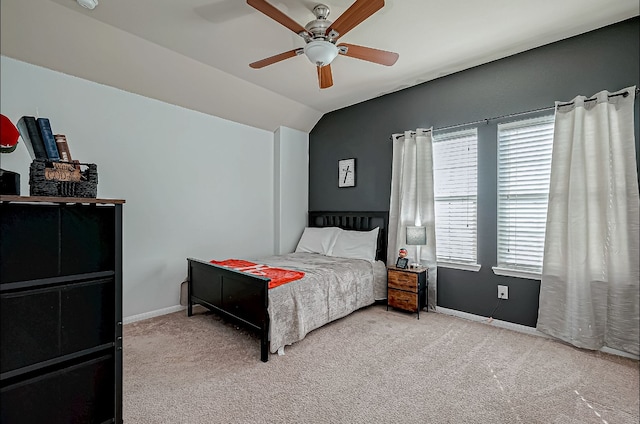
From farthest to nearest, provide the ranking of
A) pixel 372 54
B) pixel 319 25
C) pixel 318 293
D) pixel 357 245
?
pixel 357 245 → pixel 318 293 → pixel 372 54 → pixel 319 25

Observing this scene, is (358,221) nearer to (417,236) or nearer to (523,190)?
(417,236)

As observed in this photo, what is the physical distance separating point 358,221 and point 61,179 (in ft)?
12.0

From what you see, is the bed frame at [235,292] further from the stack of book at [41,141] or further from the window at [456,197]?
the stack of book at [41,141]

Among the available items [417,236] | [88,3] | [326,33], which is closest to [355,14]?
[326,33]

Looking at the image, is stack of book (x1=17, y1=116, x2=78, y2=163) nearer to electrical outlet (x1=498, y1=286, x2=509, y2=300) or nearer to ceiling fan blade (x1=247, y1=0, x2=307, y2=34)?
ceiling fan blade (x1=247, y1=0, x2=307, y2=34)

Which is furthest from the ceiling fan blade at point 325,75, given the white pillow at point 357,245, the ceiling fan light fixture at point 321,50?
the white pillow at point 357,245

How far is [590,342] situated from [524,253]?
34.1 inches

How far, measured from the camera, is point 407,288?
11.5 ft

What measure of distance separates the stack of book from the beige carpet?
5.00 feet

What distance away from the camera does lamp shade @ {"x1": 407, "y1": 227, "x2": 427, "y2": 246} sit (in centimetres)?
349

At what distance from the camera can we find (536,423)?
176 cm

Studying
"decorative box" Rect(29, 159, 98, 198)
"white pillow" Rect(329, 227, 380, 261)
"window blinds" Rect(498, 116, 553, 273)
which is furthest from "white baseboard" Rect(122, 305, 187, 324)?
"window blinds" Rect(498, 116, 553, 273)

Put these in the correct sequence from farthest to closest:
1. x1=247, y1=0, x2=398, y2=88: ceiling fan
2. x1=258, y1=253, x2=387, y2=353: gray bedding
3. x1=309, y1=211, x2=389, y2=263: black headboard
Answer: x1=309, y1=211, x2=389, y2=263: black headboard, x1=258, y1=253, x2=387, y2=353: gray bedding, x1=247, y1=0, x2=398, y2=88: ceiling fan

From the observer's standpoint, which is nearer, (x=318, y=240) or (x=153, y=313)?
(x=153, y=313)
